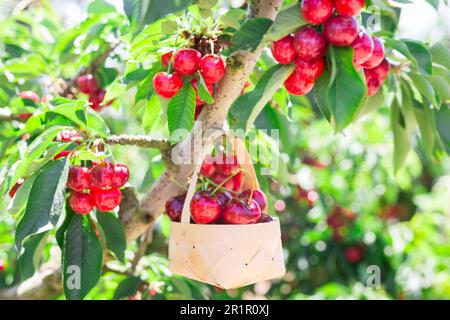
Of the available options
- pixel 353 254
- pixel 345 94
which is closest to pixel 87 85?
pixel 345 94

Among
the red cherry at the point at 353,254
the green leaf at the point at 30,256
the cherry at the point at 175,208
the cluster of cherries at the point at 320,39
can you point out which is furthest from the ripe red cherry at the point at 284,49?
the red cherry at the point at 353,254

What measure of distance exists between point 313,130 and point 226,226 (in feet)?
6.51

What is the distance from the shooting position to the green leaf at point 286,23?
80 cm

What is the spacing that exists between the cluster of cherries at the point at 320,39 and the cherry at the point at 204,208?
0.27m

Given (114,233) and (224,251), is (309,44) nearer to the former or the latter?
(224,251)

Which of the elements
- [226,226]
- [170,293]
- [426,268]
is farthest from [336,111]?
[426,268]

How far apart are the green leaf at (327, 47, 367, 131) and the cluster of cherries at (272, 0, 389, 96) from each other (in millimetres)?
47

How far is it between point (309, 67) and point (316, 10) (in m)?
0.08

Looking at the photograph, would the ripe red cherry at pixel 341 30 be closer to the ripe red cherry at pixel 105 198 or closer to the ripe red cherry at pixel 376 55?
the ripe red cherry at pixel 376 55

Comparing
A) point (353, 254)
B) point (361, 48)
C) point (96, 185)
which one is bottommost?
point (353, 254)

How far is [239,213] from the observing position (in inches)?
37.7

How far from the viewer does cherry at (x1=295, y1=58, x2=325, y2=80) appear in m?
0.81

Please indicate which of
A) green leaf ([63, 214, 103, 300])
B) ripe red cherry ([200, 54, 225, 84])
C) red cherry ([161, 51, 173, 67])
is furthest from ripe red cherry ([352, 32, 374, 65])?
green leaf ([63, 214, 103, 300])
